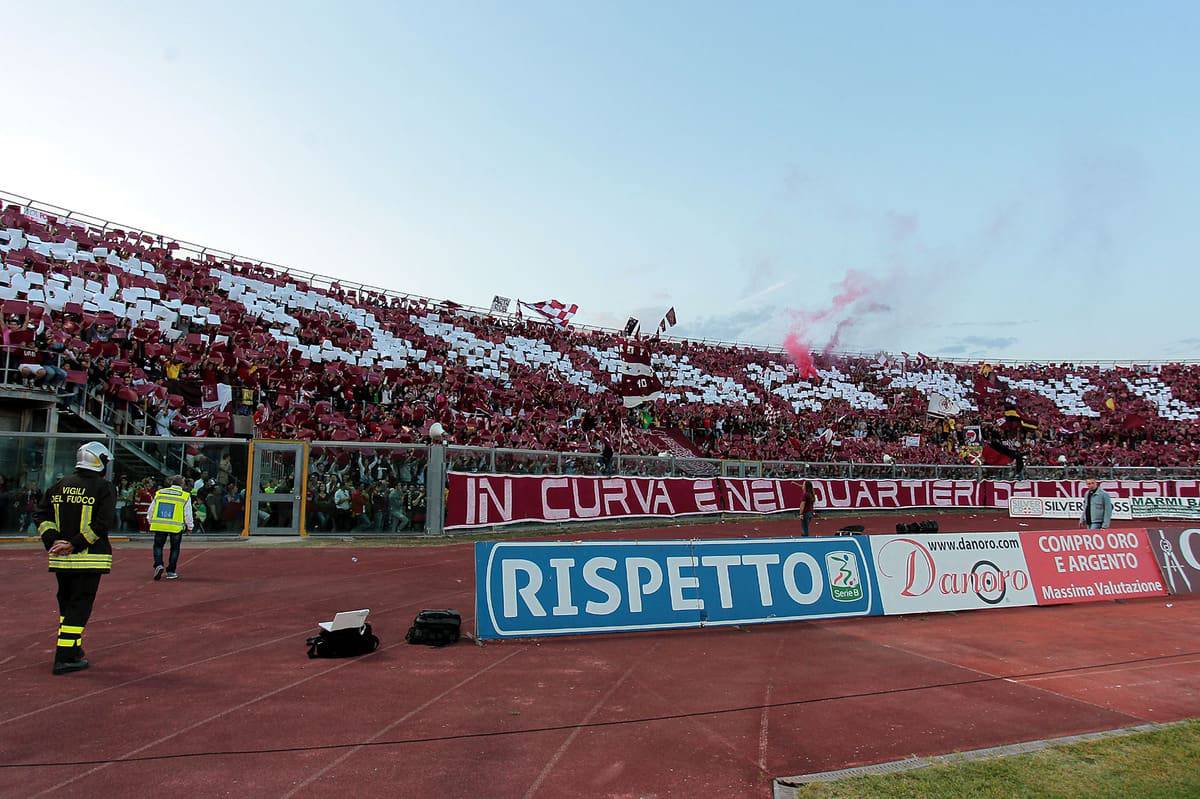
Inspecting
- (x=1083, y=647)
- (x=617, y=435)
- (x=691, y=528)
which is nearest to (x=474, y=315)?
(x=617, y=435)

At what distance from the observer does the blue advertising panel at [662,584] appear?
8.74 meters

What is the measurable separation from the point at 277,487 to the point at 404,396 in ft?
→ 27.9

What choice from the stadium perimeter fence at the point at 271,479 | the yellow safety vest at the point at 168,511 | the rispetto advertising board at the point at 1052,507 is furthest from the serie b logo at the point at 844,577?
the rispetto advertising board at the point at 1052,507

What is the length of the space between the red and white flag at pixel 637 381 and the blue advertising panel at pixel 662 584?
24705 millimetres

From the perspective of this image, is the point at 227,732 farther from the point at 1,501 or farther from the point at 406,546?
the point at 1,501

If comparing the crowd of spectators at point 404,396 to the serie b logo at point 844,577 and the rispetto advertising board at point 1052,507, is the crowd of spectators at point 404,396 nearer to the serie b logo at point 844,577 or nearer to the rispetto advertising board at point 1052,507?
the rispetto advertising board at point 1052,507

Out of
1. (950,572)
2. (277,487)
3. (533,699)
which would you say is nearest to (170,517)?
(277,487)

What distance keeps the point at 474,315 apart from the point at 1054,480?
27995 mm

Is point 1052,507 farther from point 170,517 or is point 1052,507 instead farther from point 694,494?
point 170,517

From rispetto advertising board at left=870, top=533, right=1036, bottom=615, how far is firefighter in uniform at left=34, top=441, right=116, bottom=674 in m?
9.30

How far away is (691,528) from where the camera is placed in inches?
906

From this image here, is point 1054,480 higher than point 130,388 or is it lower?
lower

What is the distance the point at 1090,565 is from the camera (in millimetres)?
12367

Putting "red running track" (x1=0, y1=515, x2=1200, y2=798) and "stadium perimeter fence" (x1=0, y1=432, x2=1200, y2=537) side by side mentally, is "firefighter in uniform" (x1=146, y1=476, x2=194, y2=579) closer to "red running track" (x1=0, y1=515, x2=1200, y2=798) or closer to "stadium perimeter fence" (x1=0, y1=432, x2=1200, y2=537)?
"red running track" (x1=0, y1=515, x2=1200, y2=798)
